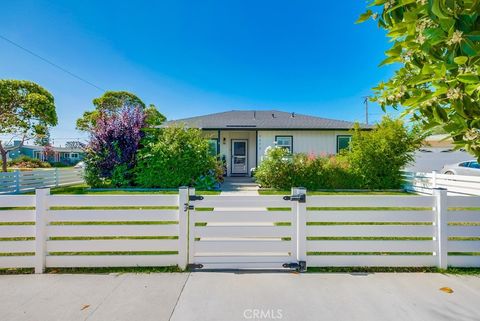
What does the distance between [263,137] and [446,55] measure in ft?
40.6

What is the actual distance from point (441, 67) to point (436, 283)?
9.10 ft

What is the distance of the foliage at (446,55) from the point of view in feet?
3.91

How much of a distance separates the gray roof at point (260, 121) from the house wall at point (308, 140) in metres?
0.35

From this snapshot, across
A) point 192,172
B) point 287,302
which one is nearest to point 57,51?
point 192,172

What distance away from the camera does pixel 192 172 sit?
394 inches

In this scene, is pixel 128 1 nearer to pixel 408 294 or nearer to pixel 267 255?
pixel 267 255

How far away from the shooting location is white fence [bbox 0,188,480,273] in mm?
3041

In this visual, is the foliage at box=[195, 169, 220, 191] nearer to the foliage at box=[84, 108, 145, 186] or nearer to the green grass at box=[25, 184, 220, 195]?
the green grass at box=[25, 184, 220, 195]

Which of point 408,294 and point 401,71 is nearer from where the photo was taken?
point 401,71

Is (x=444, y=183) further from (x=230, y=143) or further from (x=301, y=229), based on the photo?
(x=230, y=143)

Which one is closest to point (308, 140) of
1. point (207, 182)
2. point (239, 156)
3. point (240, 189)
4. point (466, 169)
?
point (239, 156)

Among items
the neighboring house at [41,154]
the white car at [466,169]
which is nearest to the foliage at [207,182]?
the white car at [466,169]

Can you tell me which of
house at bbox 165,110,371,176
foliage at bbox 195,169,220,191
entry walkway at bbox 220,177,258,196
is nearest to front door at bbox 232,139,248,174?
house at bbox 165,110,371,176

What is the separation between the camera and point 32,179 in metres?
11.3
